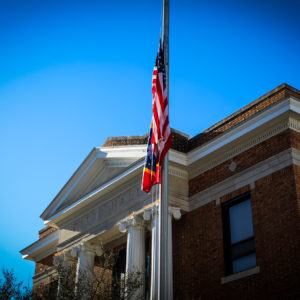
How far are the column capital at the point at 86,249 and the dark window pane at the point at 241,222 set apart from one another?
6584mm

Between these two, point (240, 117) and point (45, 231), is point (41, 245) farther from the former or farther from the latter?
point (240, 117)

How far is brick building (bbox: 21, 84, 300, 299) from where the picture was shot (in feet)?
50.8

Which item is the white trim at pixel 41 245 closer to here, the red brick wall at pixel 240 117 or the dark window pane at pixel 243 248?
the red brick wall at pixel 240 117

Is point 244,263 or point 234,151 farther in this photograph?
point 234,151

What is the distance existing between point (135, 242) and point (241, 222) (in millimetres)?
3972

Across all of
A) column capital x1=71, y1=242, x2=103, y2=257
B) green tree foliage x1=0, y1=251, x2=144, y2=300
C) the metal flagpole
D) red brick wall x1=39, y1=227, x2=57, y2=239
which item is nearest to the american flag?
the metal flagpole

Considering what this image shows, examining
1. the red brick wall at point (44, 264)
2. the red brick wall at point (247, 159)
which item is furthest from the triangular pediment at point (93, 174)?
the red brick wall at point (44, 264)

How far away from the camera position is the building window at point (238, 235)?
1652 cm

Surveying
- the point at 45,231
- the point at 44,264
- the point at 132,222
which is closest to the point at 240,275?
the point at 132,222

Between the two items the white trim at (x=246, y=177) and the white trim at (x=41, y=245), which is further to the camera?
the white trim at (x=41, y=245)

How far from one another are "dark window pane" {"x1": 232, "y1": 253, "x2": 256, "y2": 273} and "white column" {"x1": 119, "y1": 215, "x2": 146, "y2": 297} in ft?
10.7

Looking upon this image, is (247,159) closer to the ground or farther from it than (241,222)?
farther from it

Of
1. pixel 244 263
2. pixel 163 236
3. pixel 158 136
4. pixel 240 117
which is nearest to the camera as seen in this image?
pixel 163 236

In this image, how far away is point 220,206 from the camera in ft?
58.0
